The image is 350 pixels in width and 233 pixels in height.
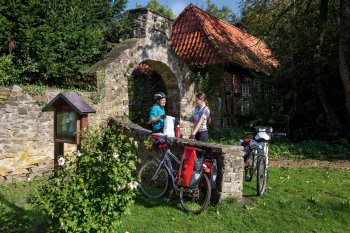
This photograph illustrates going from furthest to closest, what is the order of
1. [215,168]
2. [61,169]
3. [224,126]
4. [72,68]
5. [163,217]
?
[224,126], [72,68], [215,168], [163,217], [61,169]

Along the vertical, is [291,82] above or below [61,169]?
above

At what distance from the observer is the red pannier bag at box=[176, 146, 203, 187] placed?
18.1ft

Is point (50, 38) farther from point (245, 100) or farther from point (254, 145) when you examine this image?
point (245, 100)

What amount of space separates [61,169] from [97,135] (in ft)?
1.89

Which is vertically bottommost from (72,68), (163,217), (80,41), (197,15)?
(163,217)

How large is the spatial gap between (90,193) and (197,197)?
2516 millimetres

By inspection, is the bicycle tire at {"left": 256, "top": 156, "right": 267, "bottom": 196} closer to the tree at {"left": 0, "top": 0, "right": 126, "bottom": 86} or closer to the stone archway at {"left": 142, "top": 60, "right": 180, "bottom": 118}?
the tree at {"left": 0, "top": 0, "right": 126, "bottom": 86}

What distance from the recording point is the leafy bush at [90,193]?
3697 mm

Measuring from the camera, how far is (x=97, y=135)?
4.38m

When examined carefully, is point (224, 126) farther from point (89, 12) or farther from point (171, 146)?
point (171, 146)

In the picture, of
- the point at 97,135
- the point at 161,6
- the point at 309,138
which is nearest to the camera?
the point at 97,135

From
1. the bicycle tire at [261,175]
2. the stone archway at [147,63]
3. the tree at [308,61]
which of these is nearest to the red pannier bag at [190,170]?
the bicycle tire at [261,175]

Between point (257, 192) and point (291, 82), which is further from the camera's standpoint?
point (291, 82)

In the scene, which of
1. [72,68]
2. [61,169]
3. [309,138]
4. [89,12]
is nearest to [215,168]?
[61,169]
